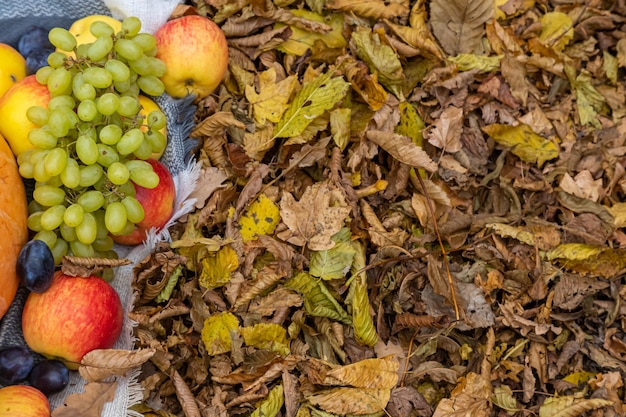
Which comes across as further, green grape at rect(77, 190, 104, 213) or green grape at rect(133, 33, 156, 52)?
green grape at rect(133, 33, 156, 52)

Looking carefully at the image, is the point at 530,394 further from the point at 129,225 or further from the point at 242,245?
the point at 129,225

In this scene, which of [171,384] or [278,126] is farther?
[278,126]

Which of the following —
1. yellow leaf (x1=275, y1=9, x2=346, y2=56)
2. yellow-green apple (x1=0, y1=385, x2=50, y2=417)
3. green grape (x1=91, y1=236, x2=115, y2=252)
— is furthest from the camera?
yellow leaf (x1=275, y1=9, x2=346, y2=56)

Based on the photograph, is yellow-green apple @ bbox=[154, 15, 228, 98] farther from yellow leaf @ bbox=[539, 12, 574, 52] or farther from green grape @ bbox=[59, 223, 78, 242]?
yellow leaf @ bbox=[539, 12, 574, 52]


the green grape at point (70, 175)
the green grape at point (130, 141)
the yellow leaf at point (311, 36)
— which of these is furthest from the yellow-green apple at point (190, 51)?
the green grape at point (70, 175)

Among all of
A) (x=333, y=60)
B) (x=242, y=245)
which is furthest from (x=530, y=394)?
(x=333, y=60)

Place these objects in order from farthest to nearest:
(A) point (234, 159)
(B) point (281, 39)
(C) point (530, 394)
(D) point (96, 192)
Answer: (B) point (281, 39), (A) point (234, 159), (C) point (530, 394), (D) point (96, 192)

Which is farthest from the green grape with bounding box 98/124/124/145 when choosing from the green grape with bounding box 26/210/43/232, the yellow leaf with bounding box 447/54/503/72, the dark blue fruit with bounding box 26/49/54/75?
the yellow leaf with bounding box 447/54/503/72

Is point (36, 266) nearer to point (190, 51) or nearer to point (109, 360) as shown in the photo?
point (109, 360)
